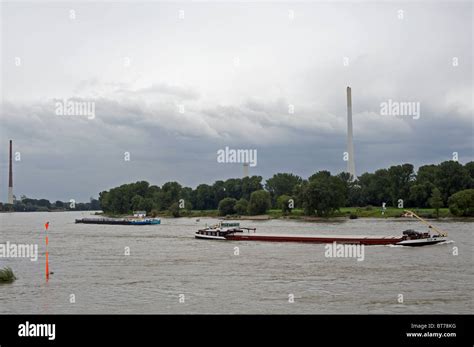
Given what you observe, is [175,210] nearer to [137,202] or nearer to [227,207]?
[227,207]

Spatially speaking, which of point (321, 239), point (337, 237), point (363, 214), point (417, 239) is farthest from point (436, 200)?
point (417, 239)

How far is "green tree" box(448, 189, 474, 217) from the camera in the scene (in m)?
106

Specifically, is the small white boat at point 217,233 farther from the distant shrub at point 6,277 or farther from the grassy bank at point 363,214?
the grassy bank at point 363,214

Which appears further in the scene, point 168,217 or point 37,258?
point 168,217

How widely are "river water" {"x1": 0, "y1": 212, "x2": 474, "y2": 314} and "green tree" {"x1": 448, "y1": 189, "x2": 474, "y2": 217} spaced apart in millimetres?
54854

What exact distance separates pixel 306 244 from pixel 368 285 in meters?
28.6

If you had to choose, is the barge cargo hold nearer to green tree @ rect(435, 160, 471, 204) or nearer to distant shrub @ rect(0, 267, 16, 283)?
distant shrub @ rect(0, 267, 16, 283)

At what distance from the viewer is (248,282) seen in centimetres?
3516

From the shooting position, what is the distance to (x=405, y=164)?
15175 centimetres

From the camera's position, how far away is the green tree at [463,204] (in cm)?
10562

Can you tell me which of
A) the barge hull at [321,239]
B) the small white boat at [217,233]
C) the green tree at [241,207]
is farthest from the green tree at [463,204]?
the green tree at [241,207]

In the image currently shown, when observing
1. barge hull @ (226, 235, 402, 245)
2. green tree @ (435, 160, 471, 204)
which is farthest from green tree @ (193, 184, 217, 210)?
barge hull @ (226, 235, 402, 245)
